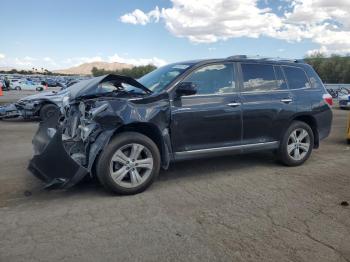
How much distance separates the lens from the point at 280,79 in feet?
21.0

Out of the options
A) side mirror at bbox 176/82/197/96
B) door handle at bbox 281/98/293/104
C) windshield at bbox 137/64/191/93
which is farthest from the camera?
door handle at bbox 281/98/293/104

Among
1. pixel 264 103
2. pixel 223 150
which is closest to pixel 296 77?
pixel 264 103

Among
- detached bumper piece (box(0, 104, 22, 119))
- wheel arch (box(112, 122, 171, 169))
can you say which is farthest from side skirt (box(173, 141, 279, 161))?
detached bumper piece (box(0, 104, 22, 119))

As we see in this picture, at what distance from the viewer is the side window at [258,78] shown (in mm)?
5953

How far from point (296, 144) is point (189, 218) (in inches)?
123

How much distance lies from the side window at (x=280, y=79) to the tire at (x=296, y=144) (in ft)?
2.14

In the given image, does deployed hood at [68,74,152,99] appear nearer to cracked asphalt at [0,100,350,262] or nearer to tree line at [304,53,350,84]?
cracked asphalt at [0,100,350,262]

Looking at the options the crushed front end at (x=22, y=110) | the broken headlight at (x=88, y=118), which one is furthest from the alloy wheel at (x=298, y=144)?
the crushed front end at (x=22, y=110)

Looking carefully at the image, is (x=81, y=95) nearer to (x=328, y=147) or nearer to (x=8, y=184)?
(x=8, y=184)

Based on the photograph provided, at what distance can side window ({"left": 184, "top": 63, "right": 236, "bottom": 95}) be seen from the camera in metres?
5.51

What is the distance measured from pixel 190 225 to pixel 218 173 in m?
2.12

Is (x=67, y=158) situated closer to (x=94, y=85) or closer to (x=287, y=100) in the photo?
(x=94, y=85)

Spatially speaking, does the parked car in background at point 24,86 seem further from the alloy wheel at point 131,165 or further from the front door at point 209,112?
the alloy wheel at point 131,165

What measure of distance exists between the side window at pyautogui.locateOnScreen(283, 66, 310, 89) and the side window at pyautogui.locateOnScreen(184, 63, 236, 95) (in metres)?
1.27
